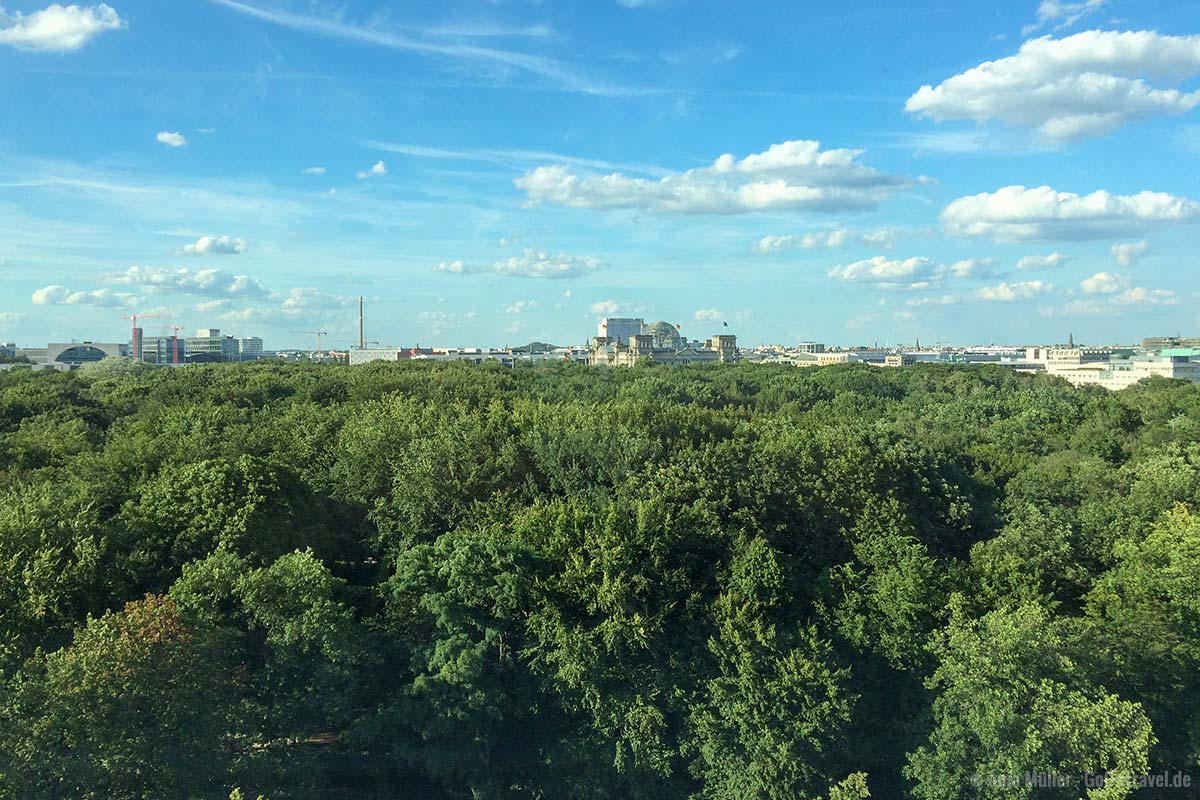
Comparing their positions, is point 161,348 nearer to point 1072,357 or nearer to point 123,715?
point 1072,357

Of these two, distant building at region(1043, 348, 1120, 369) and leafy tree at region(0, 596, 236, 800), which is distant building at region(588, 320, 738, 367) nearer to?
distant building at region(1043, 348, 1120, 369)

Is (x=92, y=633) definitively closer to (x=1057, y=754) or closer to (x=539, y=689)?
(x=539, y=689)

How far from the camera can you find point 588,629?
64.7ft

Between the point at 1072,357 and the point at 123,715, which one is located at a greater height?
the point at 1072,357

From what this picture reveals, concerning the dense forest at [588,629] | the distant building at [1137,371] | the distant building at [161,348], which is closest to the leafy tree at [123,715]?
the dense forest at [588,629]

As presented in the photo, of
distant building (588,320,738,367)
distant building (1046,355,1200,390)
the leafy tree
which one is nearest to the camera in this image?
the leafy tree

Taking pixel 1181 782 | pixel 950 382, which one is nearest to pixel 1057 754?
pixel 1181 782

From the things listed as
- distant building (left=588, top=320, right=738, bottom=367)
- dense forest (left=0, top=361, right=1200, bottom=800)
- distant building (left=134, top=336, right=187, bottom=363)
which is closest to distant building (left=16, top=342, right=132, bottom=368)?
distant building (left=134, top=336, right=187, bottom=363)

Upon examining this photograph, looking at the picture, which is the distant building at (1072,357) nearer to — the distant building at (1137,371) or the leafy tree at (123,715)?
the distant building at (1137,371)

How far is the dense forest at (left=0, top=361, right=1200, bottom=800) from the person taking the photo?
1636 centimetres

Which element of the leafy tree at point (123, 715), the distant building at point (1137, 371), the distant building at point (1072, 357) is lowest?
the leafy tree at point (123, 715)

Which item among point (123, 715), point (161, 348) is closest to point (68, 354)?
point (161, 348)

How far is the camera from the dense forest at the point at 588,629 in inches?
644

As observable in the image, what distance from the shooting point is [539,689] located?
18.8m
